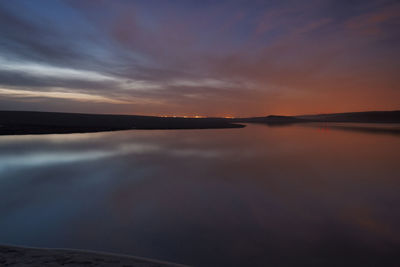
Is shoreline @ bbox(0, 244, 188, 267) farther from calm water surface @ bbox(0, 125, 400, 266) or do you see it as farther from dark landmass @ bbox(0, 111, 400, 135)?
dark landmass @ bbox(0, 111, 400, 135)

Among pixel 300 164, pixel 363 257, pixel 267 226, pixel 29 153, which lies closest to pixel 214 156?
pixel 300 164

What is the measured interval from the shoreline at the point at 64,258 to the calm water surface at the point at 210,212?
0.95ft

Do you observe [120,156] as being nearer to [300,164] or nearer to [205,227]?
[205,227]

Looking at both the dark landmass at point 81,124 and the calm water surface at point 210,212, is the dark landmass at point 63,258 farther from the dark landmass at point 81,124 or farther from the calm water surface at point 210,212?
the dark landmass at point 81,124

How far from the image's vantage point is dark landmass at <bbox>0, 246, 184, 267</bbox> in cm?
290

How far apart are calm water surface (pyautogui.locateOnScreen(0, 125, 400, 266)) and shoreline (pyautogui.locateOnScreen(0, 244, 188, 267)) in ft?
0.95

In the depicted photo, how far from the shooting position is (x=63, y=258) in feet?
10.0

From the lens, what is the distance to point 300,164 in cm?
1106

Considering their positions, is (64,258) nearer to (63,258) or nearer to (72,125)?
(63,258)

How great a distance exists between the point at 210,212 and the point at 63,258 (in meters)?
3.18

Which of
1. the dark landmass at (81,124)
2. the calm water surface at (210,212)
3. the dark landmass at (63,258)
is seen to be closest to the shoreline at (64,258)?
the dark landmass at (63,258)

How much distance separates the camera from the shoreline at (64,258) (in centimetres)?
290

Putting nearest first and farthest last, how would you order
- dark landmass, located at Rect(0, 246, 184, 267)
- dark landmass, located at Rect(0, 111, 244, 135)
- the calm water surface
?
dark landmass, located at Rect(0, 246, 184, 267)
the calm water surface
dark landmass, located at Rect(0, 111, 244, 135)

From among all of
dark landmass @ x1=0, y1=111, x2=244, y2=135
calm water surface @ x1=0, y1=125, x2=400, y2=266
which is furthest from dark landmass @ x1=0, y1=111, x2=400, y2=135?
calm water surface @ x1=0, y1=125, x2=400, y2=266
